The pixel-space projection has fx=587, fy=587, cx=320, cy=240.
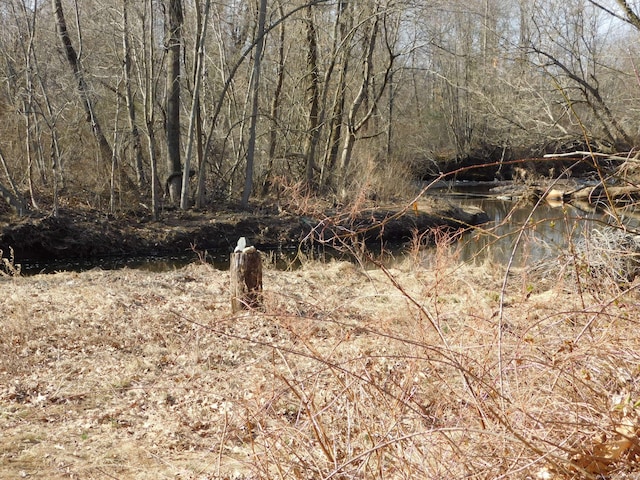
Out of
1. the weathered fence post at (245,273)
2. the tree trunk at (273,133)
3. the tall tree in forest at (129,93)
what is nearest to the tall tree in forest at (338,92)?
the tree trunk at (273,133)

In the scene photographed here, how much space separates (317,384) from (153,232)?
11.4m

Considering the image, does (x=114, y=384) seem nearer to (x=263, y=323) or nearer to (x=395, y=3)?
(x=263, y=323)

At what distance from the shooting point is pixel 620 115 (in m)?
16.2

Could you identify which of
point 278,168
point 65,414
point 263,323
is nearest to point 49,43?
point 278,168

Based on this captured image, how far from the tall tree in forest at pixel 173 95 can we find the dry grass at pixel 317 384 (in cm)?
806

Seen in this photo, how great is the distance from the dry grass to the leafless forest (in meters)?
6.86

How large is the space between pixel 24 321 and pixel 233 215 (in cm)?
1013

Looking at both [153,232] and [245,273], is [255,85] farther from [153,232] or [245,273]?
[245,273]

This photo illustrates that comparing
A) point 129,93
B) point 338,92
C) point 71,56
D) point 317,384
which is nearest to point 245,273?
point 317,384

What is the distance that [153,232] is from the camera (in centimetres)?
1477

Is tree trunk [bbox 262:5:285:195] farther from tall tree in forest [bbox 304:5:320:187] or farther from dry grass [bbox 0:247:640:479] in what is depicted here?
dry grass [bbox 0:247:640:479]

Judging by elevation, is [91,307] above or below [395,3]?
below

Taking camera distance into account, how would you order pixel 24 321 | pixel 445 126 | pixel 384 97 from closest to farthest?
pixel 24 321 → pixel 384 97 → pixel 445 126

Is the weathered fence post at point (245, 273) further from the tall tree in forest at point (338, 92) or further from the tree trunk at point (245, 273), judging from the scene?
the tall tree in forest at point (338, 92)
